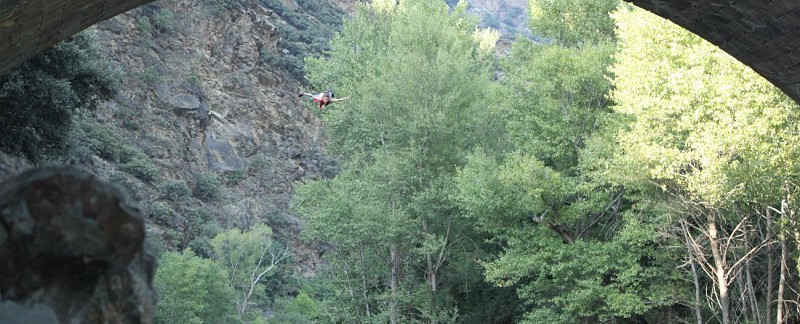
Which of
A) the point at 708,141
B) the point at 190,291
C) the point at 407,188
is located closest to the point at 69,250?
the point at 708,141

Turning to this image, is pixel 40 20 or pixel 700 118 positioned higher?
pixel 40 20

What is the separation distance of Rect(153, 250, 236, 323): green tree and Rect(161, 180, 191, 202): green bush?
23.8 feet

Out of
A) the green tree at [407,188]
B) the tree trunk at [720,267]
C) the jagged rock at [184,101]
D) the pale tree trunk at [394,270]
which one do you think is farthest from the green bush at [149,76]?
the tree trunk at [720,267]

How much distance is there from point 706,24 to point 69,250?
214 inches

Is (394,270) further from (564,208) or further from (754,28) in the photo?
(754,28)

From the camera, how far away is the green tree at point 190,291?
27094 millimetres

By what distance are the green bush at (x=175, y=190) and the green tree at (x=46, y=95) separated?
926 inches

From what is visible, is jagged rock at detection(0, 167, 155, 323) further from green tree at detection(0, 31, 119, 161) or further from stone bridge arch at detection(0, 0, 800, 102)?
green tree at detection(0, 31, 119, 161)

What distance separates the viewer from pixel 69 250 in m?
1.79

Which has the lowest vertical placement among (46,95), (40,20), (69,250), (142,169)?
(142,169)

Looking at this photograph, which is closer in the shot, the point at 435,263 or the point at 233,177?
the point at 435,263

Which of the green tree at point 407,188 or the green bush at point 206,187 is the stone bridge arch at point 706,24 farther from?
the green bush at point 206,187

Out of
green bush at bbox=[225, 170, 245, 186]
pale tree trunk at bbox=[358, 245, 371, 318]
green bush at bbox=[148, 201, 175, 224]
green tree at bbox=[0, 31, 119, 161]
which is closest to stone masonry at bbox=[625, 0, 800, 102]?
green tree at bbox=[0, 31, 119, 161]

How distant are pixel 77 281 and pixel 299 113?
48140 millimetres
